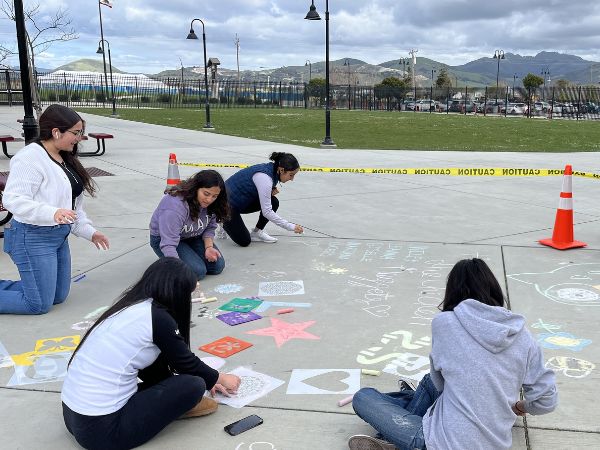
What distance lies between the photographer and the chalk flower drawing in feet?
16.5

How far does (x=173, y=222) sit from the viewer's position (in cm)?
503

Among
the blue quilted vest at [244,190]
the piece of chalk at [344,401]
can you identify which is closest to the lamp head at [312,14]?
the blue quilted vest at [244,190]

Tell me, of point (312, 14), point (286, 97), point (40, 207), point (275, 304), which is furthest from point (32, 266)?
point (286, 97)

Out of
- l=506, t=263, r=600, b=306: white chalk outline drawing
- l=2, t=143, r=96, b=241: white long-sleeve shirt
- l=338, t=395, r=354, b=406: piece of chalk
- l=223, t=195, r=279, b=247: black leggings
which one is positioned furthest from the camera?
l=223, t=195, r=279, b=247: black leggings

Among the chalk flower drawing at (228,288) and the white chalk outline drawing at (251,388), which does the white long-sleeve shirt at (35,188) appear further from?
the white chalk outline drawing at (251,388)

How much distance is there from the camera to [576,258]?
5.87m

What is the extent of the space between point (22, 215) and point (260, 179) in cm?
257

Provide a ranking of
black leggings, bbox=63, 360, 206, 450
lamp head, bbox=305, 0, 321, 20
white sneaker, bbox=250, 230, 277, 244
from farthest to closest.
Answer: lamp head, bbox=305, 0, 321, 20
white sneaker, bbox=250, 230, 277, 244
black leggings, bbox=63, 360, 206, 450

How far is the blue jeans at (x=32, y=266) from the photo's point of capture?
4.41m

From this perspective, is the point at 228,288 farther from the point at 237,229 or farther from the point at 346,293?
the point at 237,229

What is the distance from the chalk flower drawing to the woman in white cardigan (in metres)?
1.28

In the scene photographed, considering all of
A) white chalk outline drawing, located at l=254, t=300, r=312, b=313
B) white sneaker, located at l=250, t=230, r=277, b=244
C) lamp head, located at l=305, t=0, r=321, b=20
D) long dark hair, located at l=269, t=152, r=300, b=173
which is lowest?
white chalk outline drawing, located at l=254, t=300, r=312, b=313

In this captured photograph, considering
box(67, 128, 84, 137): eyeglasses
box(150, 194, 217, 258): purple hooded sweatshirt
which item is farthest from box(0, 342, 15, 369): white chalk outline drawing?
box(67, 128, 84, 137): eyeglasses

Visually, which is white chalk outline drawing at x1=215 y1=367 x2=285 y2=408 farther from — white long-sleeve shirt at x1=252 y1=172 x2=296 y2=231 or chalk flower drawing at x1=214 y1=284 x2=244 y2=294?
white long-sleeve shirt at x1=252 y1=172 x2=296 y2=231
